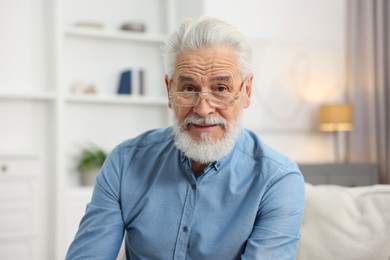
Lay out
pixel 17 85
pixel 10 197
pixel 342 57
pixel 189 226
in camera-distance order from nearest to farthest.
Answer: pixel 189 226
pixel 10 197
pixel 17 85
pixel 342 57

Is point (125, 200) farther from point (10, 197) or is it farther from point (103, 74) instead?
point (103, 74)

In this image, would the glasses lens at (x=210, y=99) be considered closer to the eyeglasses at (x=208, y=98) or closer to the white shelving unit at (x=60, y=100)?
the eyeglasses at (x=208, y=98)

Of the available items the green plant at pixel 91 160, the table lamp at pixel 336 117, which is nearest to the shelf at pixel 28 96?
the green plant at pixel 91 160

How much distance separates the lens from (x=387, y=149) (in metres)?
4.89

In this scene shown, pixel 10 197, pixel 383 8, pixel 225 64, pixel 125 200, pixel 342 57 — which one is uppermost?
pixel 383 8

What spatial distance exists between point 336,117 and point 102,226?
3357 mm

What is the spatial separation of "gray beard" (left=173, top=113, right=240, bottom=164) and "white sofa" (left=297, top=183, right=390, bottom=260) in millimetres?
296

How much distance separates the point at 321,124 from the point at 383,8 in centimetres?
117

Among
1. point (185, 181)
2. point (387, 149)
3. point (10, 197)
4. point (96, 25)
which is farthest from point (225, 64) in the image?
point (387, 149)

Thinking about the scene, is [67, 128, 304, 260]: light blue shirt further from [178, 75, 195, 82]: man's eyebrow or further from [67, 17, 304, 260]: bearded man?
[178, 75, 195, 82]: man's eyebrow

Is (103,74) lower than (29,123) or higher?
higher

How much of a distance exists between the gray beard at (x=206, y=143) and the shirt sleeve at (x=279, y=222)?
0.18 meters

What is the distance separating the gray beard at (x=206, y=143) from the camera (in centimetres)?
165

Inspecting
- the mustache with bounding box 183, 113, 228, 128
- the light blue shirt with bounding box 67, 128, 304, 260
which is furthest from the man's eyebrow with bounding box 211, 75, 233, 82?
the light blue shirt with bounding box 67, 128, 304, 260
